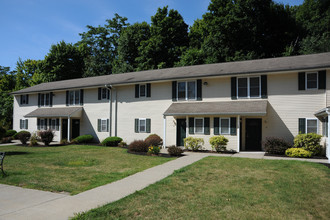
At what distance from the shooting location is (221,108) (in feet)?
52.3

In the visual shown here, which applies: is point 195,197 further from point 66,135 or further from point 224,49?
point 224,49

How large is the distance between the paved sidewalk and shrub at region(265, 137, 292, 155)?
344 inches

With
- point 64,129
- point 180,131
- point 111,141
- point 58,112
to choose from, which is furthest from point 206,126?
point 64,129

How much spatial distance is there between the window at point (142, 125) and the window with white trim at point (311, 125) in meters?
11.1

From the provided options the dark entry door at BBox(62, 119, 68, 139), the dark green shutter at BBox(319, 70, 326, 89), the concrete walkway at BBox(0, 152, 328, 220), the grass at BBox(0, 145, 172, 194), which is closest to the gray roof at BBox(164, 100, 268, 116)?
the dark green shutter at BBox(319, 70, 326, 89)

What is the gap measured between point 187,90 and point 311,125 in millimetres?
8423

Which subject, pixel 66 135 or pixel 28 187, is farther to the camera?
pixel 66 135

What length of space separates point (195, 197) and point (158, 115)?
13.1 metres

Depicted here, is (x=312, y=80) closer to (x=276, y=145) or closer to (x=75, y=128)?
(x=276, y=145)

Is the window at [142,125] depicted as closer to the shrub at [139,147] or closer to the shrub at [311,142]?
the shrub at [139,147]

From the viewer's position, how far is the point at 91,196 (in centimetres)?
647

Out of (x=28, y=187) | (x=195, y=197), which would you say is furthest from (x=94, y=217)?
(x=28, y=187)

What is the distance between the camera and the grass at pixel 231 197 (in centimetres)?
519

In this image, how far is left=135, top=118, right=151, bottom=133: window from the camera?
64.3 feet
